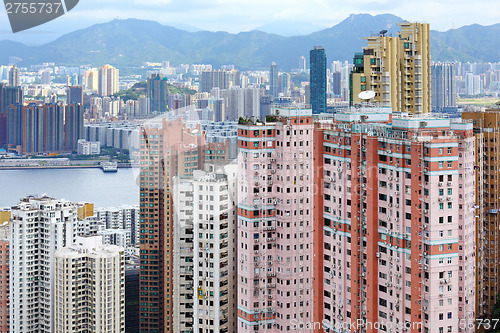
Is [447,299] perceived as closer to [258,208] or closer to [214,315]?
[258,208]

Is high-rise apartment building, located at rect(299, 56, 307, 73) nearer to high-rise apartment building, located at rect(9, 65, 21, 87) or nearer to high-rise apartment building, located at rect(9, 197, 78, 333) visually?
high-rise apartment building, located at rect(9, 197, 78, 333)

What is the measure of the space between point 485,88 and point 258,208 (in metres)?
4.12

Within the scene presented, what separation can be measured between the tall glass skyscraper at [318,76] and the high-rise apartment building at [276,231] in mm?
3158

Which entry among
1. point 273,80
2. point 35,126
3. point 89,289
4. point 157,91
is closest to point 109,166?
point 157,91

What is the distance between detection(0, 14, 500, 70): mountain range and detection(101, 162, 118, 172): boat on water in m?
2.54

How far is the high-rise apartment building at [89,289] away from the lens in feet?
17.9

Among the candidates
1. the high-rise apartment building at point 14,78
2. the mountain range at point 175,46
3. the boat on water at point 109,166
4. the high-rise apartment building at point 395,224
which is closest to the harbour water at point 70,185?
the boat on water at point 109,166

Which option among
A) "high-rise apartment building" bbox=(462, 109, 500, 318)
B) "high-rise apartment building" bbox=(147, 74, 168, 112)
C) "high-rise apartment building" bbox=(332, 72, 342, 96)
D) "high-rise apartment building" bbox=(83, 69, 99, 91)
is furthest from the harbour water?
"high-rise apartment building" bbox=(462, 109, 500, 318)

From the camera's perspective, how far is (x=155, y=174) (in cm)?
604

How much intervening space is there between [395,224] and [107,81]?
45.3ft

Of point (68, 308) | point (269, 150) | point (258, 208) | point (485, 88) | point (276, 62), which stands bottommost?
point (68, 308)

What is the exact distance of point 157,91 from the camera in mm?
13461

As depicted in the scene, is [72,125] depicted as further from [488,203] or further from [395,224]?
[395,224]

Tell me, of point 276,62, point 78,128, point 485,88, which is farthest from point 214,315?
point 78,128
